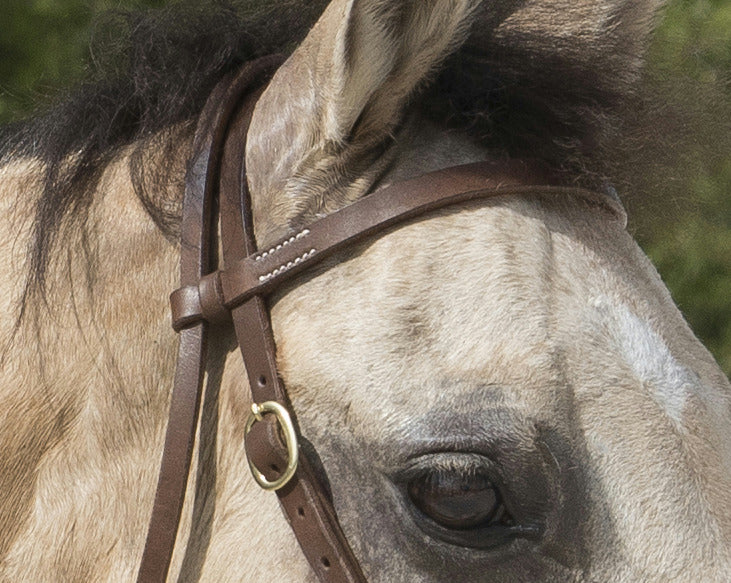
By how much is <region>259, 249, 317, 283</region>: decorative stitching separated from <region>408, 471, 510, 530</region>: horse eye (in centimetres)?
40

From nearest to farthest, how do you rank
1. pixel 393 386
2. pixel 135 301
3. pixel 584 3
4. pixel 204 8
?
pixel 393 386
pixel 135 301
pixel 584 3
pixel 204 8

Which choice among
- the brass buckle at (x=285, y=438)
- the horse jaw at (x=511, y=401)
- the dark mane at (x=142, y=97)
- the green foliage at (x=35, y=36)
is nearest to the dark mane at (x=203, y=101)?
the dark mane at (x=142, y=97)

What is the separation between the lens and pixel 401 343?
149 centimetres

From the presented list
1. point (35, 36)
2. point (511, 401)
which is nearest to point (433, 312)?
point (511, 401)

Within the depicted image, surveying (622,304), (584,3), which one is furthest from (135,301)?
(584,3)

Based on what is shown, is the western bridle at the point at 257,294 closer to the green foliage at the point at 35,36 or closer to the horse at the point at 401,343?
the horse at the point at 401,343

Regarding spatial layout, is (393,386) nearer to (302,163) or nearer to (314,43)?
(302,163)

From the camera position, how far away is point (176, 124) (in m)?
1.82

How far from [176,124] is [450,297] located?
0.67 m

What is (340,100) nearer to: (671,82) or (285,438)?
(285,438)

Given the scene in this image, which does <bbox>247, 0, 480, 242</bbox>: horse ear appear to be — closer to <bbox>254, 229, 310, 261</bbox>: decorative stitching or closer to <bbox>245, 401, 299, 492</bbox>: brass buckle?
<bbox>254, 229, 310, 261</bbox>: decorative stitching

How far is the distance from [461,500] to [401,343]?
0.26 meters

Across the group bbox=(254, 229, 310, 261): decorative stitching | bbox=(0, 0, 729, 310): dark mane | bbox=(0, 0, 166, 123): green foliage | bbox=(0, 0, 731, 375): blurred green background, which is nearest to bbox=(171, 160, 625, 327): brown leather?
bbox=(254, 229, 310, 261): decorative stitching

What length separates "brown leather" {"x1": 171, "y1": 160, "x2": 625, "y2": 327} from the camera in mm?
1571
